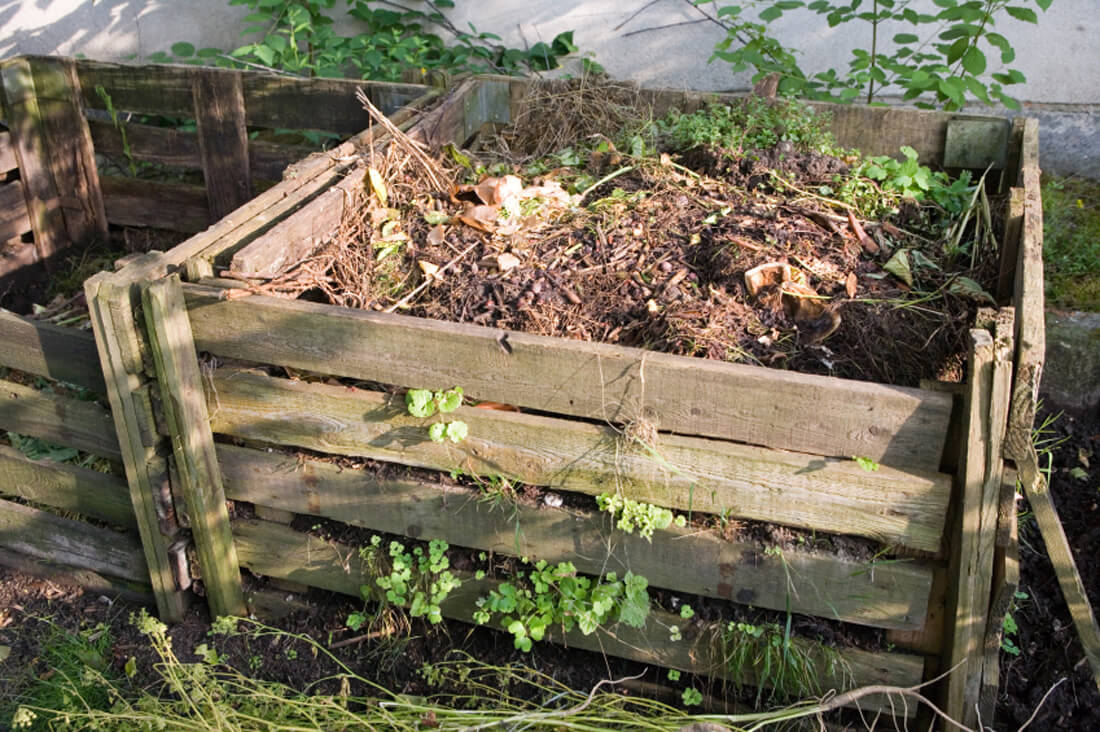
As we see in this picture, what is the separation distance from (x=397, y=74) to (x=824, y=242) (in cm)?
321

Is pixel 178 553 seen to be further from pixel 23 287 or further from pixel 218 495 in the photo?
pixel 23 287

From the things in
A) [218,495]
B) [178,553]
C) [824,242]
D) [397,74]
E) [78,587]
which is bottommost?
[78,587]

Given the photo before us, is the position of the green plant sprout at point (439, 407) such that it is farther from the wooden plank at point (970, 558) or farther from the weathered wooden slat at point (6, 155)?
the weathered wooden slat at point (6, 155)

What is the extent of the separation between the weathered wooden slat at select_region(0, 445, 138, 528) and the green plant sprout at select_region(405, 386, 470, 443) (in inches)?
47.3

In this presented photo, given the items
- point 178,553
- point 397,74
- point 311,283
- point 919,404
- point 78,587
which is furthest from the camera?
point 397,74

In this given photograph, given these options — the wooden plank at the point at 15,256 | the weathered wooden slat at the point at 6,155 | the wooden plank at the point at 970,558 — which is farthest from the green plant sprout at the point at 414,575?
the weathered wooden slat at the point at 6,155

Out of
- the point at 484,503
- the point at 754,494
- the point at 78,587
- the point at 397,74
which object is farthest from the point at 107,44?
the point at 754,494

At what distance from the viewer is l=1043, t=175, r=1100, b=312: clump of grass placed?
4.44 meters

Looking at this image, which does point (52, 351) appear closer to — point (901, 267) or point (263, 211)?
point (263, 211)

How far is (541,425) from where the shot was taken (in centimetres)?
260

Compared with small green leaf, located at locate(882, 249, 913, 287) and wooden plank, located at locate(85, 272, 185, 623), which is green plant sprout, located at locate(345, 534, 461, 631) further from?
small green leaf, located at locate(882, 249, 913, 287)

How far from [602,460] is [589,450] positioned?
0.04 meters

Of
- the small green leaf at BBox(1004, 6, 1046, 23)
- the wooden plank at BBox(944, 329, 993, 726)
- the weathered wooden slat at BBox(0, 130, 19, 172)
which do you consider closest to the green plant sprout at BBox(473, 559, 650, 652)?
the wooden plank at BBox(944, 329, 993, 726)

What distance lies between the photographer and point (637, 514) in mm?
2598
